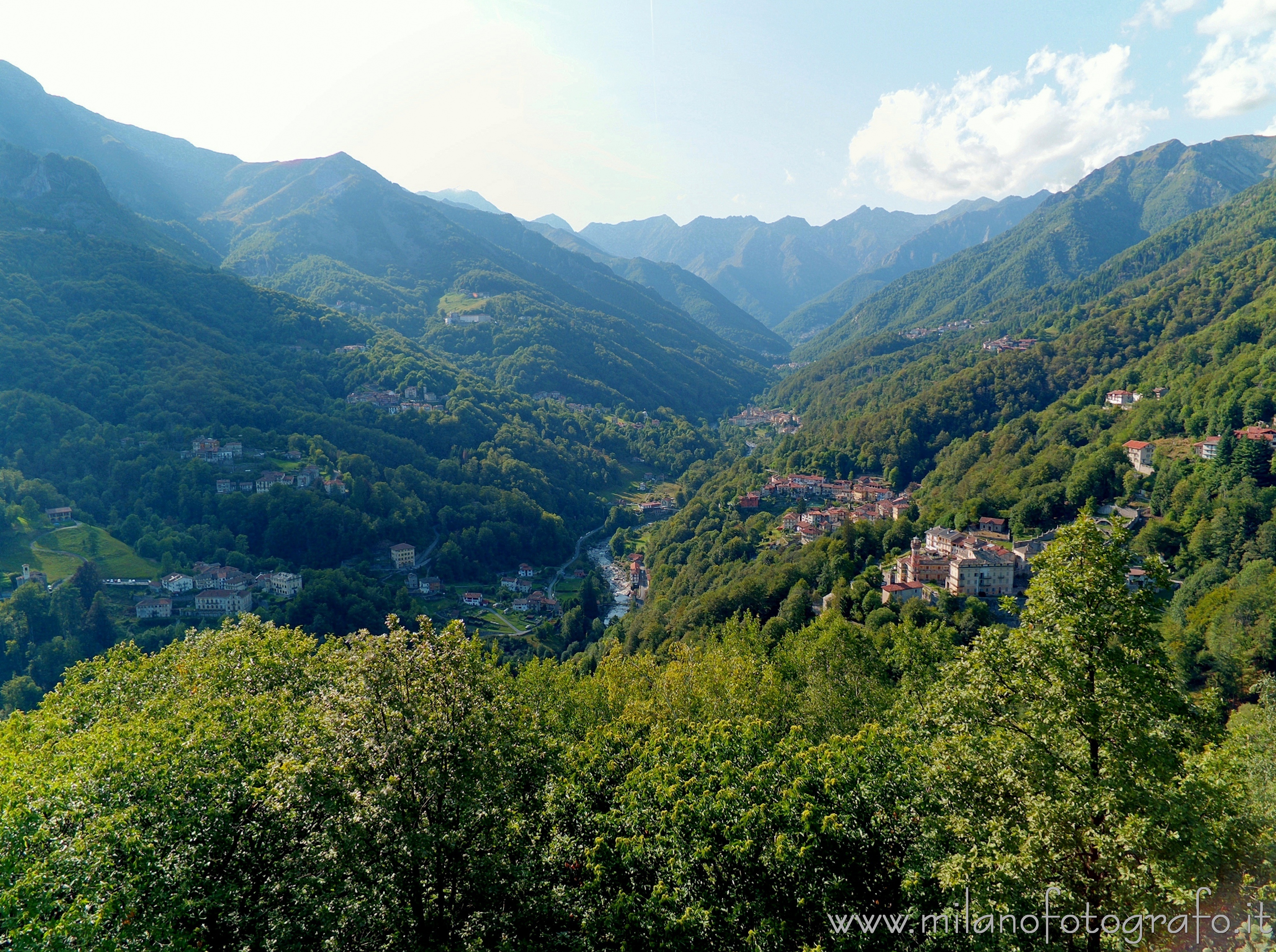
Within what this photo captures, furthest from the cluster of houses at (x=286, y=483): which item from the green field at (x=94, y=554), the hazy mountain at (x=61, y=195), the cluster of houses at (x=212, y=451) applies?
the hazy mountain at (x=61, y=195)

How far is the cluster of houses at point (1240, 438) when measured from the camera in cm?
5991

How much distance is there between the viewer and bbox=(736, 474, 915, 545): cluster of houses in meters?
84.5

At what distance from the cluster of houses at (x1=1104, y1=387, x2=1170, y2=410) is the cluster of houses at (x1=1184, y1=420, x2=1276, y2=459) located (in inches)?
1044

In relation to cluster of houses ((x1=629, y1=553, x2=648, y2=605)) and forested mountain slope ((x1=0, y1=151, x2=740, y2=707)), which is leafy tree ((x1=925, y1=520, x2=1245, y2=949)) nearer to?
forested mountain slope ((x1=0, y1=151, x2=740, y2=707))

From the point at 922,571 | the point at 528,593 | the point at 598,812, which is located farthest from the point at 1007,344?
the point at 598,812

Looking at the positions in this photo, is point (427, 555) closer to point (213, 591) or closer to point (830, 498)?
point (213, 591)

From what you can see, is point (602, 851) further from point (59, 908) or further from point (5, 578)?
point (5, 578)

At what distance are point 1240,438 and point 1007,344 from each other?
12538 centimetres

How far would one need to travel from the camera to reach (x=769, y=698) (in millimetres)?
26156

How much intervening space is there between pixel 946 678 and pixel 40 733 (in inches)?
900

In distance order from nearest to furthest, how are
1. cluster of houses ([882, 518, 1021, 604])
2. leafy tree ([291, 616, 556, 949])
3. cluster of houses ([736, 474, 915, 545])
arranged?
leafy tree ([291, 616, 556, 949]) → cluster of houses ([882, 518, 1021, 604]) → cluster of houses ([736, 474, 915, 545])

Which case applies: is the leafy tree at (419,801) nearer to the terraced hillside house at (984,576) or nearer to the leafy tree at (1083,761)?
the leafy tree at (1083,761)

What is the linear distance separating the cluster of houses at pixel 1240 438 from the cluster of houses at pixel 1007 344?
9259 centimetres

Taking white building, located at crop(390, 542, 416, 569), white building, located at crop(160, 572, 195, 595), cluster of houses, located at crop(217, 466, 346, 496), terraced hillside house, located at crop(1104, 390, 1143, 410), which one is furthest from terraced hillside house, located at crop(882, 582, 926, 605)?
cluster of houses, located at crop(217, 466, 346, 496)
